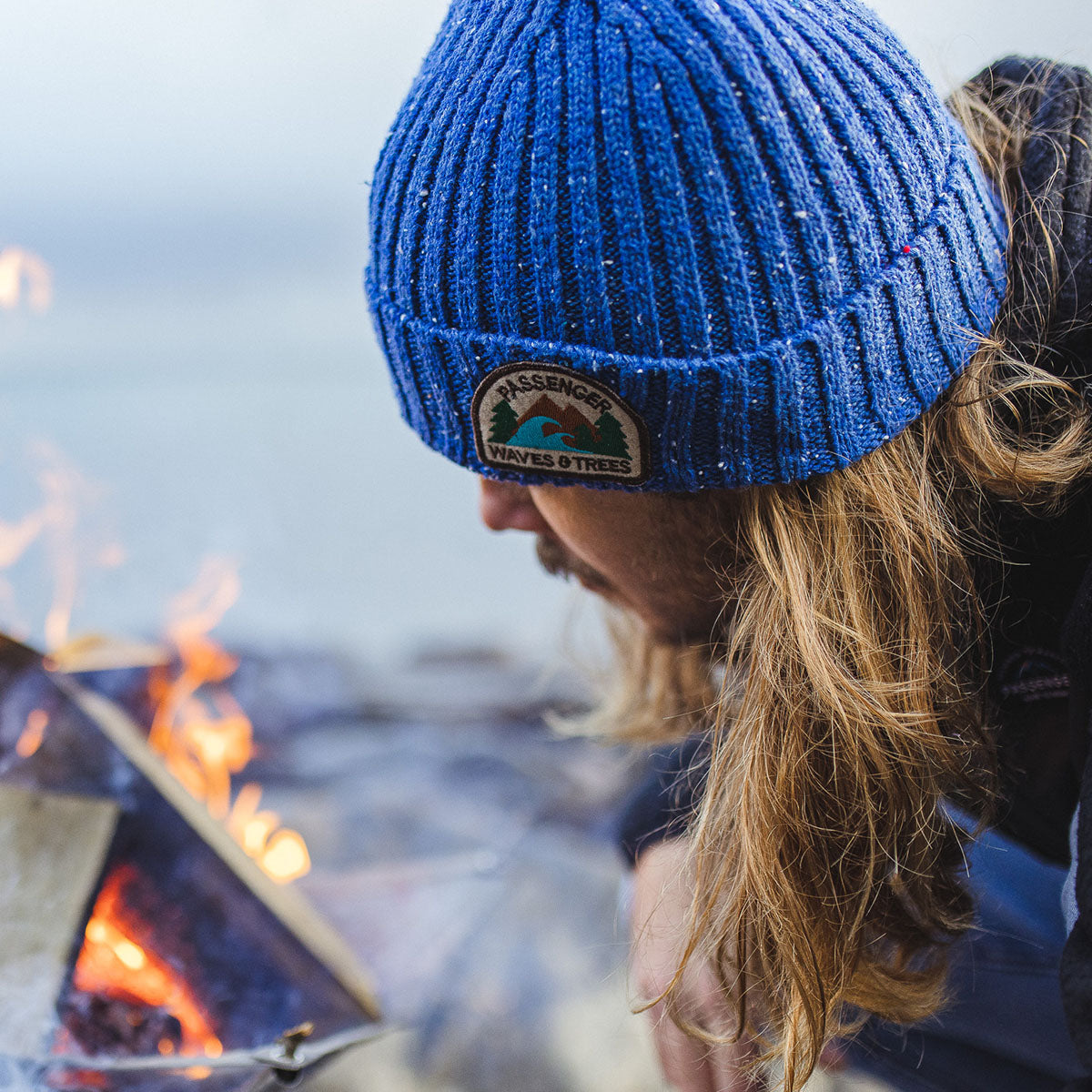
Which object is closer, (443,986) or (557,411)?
(557,411)

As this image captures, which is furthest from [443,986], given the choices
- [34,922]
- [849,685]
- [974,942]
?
[849,685]

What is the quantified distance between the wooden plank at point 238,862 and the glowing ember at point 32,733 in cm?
5

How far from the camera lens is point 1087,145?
1008 millimetres

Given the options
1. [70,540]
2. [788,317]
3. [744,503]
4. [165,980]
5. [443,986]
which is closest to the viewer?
[788,317]

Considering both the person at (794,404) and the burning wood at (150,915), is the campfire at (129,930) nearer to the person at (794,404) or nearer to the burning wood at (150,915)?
the burning wood at (150,915)

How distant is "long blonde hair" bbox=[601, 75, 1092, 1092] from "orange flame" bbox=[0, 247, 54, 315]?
1745 mm

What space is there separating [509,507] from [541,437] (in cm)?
23

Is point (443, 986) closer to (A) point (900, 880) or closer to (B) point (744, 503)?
(A) point (900, 880)

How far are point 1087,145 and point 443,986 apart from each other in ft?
5.27

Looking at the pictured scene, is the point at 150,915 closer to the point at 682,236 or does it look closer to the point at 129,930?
the point at 129,930

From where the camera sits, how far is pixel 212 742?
6.73 feet

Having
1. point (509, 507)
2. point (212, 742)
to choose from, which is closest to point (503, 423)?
point (509, 507)

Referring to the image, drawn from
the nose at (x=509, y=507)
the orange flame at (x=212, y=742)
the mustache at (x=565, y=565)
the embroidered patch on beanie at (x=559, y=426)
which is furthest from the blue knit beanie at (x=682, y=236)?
the orange flame at (x=212, y=742)

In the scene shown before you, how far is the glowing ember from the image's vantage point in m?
1.30
